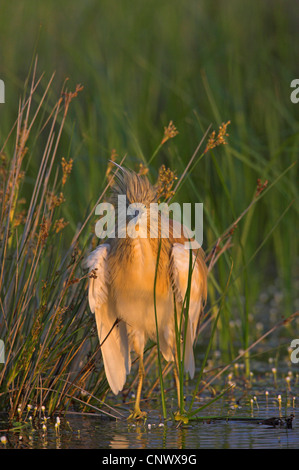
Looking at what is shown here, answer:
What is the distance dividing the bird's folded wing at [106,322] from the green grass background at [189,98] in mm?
457

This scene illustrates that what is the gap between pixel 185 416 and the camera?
4789 millimetres

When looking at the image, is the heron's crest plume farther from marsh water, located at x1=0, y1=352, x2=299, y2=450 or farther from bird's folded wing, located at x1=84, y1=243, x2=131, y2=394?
marsh water, located at x1=0, y1=352, x2=299, y2=450

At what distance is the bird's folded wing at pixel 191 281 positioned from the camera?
5.04 metres

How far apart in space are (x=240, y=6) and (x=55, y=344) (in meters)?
8.64

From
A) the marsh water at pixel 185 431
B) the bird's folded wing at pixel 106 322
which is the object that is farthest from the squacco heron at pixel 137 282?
the marsh water at pixel 185 431

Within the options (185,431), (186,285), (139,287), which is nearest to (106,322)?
(139,287)

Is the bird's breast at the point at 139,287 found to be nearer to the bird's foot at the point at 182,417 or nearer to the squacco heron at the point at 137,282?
the squacco heron at the point at 137,282

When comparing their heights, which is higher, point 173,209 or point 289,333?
point 173,209

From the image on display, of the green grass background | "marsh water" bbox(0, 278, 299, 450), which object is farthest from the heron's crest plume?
"marsh water" bbox(0, 278, 299, 450)

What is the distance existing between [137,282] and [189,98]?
112 inches

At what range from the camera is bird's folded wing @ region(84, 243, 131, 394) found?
5023 mm

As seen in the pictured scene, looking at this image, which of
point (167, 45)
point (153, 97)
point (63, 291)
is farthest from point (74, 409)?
point (167, 45)

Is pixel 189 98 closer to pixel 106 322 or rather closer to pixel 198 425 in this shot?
pixel 106 322
